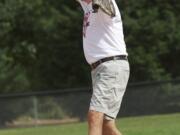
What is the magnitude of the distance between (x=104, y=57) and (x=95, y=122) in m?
0.62

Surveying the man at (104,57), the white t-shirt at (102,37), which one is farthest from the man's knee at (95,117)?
the white t-shirt at (102,37)

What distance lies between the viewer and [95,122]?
628cm

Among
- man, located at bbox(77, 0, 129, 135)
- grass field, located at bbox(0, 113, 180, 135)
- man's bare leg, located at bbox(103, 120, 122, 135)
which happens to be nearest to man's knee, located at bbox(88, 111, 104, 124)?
man, located at bbox(77, 0, 129, 135)

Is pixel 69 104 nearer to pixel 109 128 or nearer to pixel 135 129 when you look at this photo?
pixel 135 129

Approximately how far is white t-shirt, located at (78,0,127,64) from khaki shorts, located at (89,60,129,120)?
0.10 metres

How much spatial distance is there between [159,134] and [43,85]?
27.7 meters

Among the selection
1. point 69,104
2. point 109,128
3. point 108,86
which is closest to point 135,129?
point 109,128

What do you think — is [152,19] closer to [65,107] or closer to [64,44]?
[64,44]

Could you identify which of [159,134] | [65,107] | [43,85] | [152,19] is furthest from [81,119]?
[43,85]

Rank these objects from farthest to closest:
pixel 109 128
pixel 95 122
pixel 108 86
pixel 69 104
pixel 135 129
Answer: pixel 69 104, pixel 135 129, pixel 109 128, pixel 108 86, pixel 95 122

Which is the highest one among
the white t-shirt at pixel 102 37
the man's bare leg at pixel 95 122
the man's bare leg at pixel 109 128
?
the white t-shirt at pixel 102 37

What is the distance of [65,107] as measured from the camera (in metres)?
22.5

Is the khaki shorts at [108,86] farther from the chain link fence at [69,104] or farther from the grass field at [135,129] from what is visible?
the chain link fence at [69,104]

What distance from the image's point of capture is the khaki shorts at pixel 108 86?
20.9 feet
